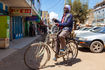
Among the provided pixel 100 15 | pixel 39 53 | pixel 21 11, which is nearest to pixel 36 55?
pixel 39 53

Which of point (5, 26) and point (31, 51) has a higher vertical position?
point (5, 26)

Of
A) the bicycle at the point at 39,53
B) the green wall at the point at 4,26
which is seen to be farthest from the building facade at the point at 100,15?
the bicycle at the point at 39,53

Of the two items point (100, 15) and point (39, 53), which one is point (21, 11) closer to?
point (39, 53)

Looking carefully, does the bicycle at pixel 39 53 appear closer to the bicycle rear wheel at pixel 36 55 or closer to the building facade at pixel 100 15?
the bicycle rear wheel at pixel 36 55

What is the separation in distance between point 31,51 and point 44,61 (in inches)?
Answer: 26.1

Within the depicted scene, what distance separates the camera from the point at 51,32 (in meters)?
4.21

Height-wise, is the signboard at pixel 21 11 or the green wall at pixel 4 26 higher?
the signboard at pixel 21 11

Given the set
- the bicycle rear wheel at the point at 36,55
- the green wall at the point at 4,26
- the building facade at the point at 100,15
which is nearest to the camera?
the bicycle rear wheel at the point at 36,55

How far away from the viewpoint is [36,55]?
12.3 ft

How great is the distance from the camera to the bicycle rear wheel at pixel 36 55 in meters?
3.63

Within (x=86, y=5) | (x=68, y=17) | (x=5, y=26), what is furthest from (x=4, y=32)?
(x=86, y=5)

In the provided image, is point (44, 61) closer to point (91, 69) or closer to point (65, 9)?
point (91, 69)

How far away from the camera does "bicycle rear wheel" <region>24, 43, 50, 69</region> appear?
143 inches

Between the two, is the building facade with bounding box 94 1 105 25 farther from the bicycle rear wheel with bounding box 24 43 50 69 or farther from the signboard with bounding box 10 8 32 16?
the bicycle rear wheel with bounding box 24 43 50 69
